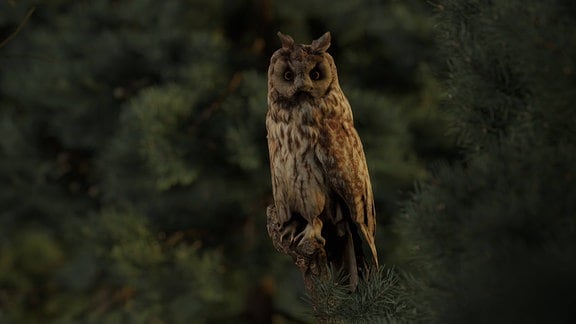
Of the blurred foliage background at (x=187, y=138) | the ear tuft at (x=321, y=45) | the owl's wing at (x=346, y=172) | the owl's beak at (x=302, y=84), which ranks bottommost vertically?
the blurred foliage background at (x=187, y=138)

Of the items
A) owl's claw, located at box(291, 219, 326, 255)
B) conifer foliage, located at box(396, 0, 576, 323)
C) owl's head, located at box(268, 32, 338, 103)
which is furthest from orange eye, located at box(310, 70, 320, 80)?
conifer foliage, located at box(396, 0, 576, 323)

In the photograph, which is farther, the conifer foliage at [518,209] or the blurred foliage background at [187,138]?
the blurred foliage background at [187,138]

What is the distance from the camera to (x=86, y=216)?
4.71m

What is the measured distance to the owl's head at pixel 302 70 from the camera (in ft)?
4.51

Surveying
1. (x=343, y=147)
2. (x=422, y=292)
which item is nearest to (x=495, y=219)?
(x=422, y=292)


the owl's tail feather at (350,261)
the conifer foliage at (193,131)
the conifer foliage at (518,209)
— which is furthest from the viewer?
the conifer foliage at (193,131)

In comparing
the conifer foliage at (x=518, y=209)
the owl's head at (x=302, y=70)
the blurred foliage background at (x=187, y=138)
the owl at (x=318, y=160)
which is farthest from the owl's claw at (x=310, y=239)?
the blurred foliage background at (x=187, y=138)

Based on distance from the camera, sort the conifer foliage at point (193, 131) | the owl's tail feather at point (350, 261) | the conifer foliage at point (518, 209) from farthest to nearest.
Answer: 1. the conifer foliage at point (193, 131)
2. the owl's tail feather at point (350, 261)
3. the conifer foliage at point (518, 209)

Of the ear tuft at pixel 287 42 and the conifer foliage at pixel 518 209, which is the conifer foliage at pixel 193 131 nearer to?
the ear tuft at pixel 287 42

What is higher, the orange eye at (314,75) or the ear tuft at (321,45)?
the ear tuft at (321,45)

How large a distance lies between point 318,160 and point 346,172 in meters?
0.06

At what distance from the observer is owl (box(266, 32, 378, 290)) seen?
1.38 metres

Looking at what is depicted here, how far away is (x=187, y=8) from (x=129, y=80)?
44 cm

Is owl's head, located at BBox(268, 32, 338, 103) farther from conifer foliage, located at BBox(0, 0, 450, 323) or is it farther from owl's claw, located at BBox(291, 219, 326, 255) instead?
conifer foliage, located at BBox(0, 0, 450, 323)
